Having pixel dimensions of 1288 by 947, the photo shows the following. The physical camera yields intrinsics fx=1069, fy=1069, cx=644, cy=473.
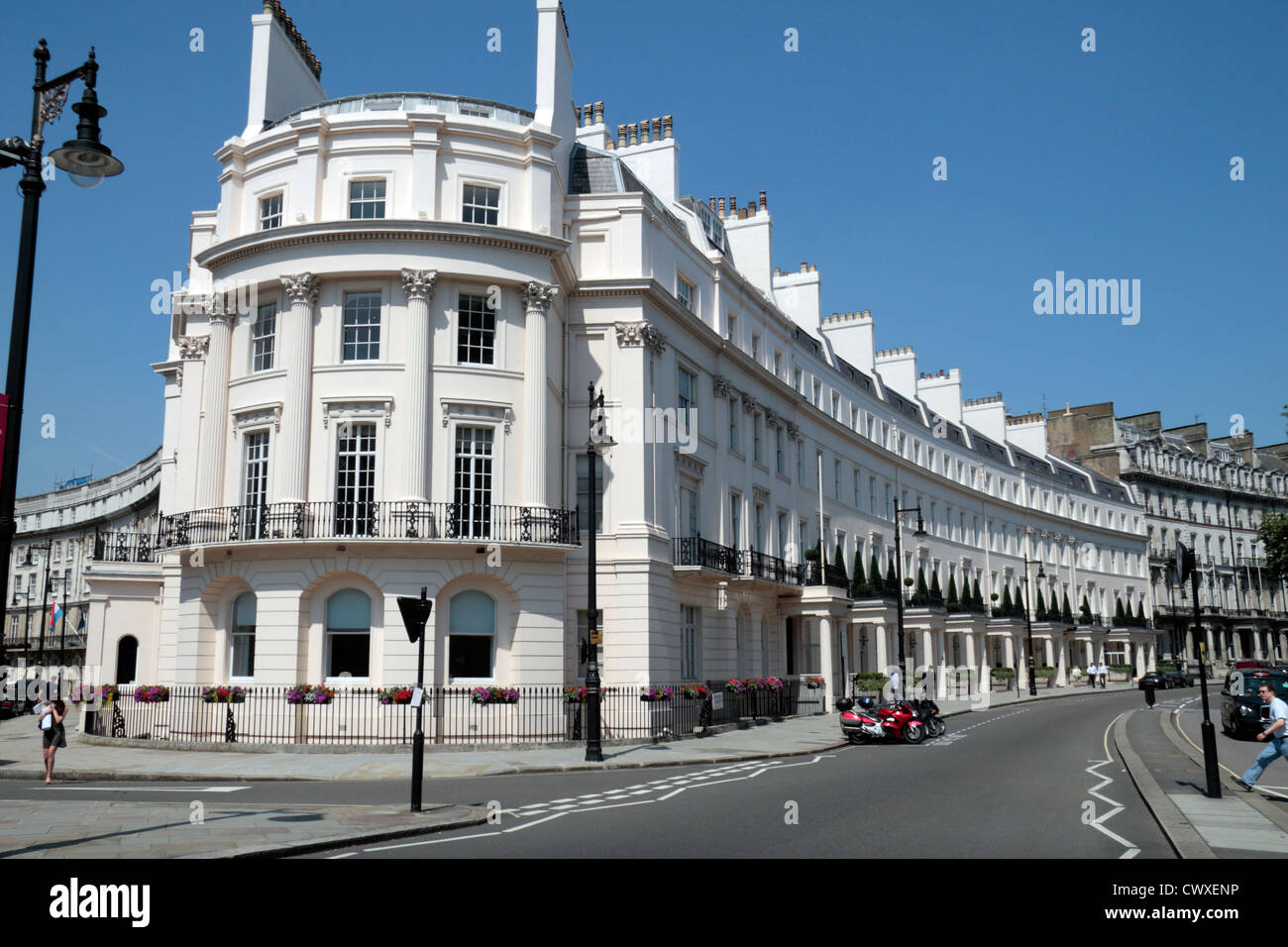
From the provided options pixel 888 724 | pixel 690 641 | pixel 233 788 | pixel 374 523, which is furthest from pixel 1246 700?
pixel 233 788

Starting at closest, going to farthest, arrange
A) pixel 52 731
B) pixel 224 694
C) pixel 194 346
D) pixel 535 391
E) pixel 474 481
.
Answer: pixel 52 731 < pixel 224 694 < pixel 474 481 < pixel 535 391 < pixel 194 346

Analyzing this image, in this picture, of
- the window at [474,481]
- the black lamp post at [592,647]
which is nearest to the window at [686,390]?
the window at [474,481]

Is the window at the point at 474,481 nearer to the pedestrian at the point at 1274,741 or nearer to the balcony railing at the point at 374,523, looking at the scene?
the balcony railing at the point at 374,523

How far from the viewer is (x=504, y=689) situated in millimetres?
25188

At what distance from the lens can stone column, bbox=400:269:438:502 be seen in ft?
84.1

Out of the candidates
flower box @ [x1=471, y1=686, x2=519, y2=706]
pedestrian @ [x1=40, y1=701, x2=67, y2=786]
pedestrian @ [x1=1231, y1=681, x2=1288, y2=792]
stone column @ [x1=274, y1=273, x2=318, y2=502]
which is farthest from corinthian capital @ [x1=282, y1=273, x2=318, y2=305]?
pedestrian @ [x1=1231, y1=681, x2=1288, y2=792]

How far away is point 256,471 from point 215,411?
6.23 feet

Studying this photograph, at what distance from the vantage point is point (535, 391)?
2711 cm

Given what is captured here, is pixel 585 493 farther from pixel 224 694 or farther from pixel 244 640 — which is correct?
pixel 224 694

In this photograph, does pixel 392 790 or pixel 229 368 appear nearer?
pixel 392 790

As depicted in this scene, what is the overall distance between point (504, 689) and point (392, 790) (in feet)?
27.0

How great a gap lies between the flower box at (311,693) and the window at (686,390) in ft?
44.9
